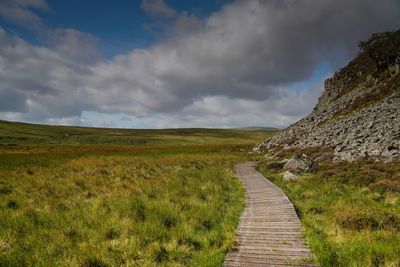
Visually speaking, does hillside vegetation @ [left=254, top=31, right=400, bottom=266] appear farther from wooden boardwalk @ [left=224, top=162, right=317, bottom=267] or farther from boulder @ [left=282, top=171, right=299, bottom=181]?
wooden boardwalk @ [left=224, top=162, right=317, bottom=267]

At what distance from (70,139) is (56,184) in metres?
116

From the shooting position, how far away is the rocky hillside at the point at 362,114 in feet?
81.9

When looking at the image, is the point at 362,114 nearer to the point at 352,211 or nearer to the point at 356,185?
the point at 356,185

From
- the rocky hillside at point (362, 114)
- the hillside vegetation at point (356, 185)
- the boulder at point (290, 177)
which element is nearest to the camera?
the hillside vegetation at point (356, 185)

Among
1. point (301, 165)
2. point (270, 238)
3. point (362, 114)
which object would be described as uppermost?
point (362, 114)

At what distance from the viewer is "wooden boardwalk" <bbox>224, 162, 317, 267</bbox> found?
25.4ft

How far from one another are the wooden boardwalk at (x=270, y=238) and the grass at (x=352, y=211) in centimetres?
39

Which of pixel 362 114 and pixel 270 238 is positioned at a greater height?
pixel 362 114

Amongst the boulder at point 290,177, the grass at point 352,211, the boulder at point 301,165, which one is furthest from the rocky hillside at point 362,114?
the boulder at point 290,177

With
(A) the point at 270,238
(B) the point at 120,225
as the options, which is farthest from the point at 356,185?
(B) the point at 120,225

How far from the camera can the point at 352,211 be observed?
10391 mm

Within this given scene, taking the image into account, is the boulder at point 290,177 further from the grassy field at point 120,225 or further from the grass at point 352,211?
the grassy field at point 120,225

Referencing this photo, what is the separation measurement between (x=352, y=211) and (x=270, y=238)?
10.8 ft

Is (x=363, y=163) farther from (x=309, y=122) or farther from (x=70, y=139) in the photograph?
(x=70, y=139)
